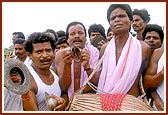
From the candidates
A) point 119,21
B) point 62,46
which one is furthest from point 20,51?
point 119,21

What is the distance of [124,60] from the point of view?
4766 millimetres

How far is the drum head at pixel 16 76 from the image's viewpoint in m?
4.41

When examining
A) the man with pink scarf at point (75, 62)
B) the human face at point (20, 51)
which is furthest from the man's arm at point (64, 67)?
the human face at point (20, 51)

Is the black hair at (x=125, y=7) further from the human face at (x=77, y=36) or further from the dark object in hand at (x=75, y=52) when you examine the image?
the dark object in hand at (x=75, y=52)

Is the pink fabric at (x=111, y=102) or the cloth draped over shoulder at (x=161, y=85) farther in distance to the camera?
the cloth draped over shoulder at (x=161, y=85)

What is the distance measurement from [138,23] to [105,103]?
32.2 inches

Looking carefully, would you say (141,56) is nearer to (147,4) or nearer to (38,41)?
(147,4)

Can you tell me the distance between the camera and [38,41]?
479cm

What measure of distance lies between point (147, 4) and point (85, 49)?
27.6 inches

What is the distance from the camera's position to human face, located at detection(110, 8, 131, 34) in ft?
15.5

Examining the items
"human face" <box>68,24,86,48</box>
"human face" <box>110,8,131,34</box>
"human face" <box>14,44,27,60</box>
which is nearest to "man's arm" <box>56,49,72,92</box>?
"human face" <box>68,24,86,48</box>

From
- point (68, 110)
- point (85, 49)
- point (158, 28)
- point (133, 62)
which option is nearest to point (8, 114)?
point (68, 110)

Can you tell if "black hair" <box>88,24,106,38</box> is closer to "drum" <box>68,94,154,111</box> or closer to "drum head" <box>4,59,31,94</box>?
"drum" <box>68,94,154,111</box>

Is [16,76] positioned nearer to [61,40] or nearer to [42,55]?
[42,55]
